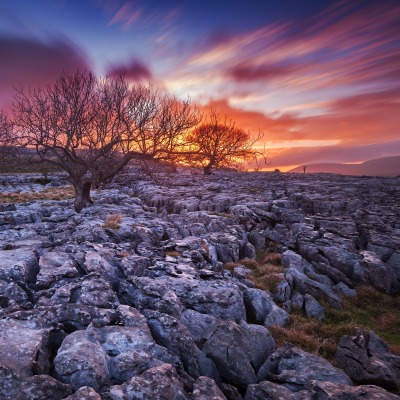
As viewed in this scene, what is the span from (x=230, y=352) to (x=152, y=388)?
2.88 meters

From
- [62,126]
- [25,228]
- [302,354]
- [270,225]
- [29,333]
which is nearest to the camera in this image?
[29,333]

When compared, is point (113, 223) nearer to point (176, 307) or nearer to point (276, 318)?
point (176, 307)

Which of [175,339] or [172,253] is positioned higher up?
[172,253]

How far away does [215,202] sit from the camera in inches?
1137

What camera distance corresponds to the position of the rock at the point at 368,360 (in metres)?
8.22

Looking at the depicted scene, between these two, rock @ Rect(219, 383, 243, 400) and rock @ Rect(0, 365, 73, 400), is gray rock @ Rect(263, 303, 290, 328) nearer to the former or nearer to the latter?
rock @ Rect(219, 383, 243, 400)

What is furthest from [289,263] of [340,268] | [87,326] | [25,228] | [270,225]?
[25,228]

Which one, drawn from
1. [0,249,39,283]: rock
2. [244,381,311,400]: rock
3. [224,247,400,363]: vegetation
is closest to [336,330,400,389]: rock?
[224,247,400,363]: vegetation

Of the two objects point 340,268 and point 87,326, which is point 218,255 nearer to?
point 340,268

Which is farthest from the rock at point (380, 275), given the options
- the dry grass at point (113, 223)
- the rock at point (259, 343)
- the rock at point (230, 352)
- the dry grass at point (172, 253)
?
the dry grass at point (113, 223)

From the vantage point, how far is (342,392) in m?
6.39

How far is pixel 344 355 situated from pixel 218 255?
339 inches

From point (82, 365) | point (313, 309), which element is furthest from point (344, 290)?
point (82, 365)

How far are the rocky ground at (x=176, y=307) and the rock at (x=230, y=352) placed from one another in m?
0.03
